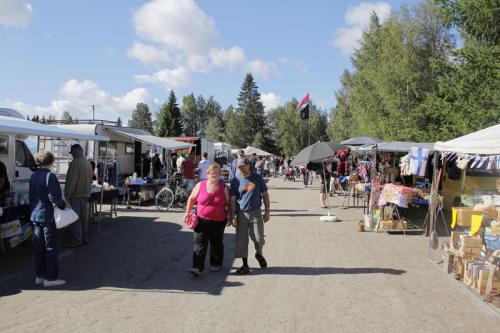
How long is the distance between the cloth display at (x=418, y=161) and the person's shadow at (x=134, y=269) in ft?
14.2

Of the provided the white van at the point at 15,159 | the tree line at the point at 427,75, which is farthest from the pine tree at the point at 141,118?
the white van at the point at 15,159

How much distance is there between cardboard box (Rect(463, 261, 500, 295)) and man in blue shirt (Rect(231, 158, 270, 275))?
2.77m

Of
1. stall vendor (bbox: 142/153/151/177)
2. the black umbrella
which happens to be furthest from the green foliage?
the black umbrella

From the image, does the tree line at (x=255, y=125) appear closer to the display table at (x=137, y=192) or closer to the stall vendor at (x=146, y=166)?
the stall vendor at (x=146, y=166)

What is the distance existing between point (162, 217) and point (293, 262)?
5.68 m

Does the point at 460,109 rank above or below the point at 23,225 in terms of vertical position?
above

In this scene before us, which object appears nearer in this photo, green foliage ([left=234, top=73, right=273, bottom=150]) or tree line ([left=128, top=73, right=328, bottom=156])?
tree line ([left=128, top=73, right=328, bottom=156])

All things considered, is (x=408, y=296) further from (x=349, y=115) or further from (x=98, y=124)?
(x=349, y=115)

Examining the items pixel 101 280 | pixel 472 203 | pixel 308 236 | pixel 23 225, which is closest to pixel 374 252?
pixel 308 236

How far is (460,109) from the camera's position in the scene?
1700 cm

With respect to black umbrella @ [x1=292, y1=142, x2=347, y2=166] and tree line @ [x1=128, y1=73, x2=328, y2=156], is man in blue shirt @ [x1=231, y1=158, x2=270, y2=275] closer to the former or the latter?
black umbrella @ [x1=292, y1=142, x2=347, y2=166]

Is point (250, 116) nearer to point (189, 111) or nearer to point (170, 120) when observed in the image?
point (170, 120)

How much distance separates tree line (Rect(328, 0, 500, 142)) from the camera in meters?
15.3

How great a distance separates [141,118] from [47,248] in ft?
398
